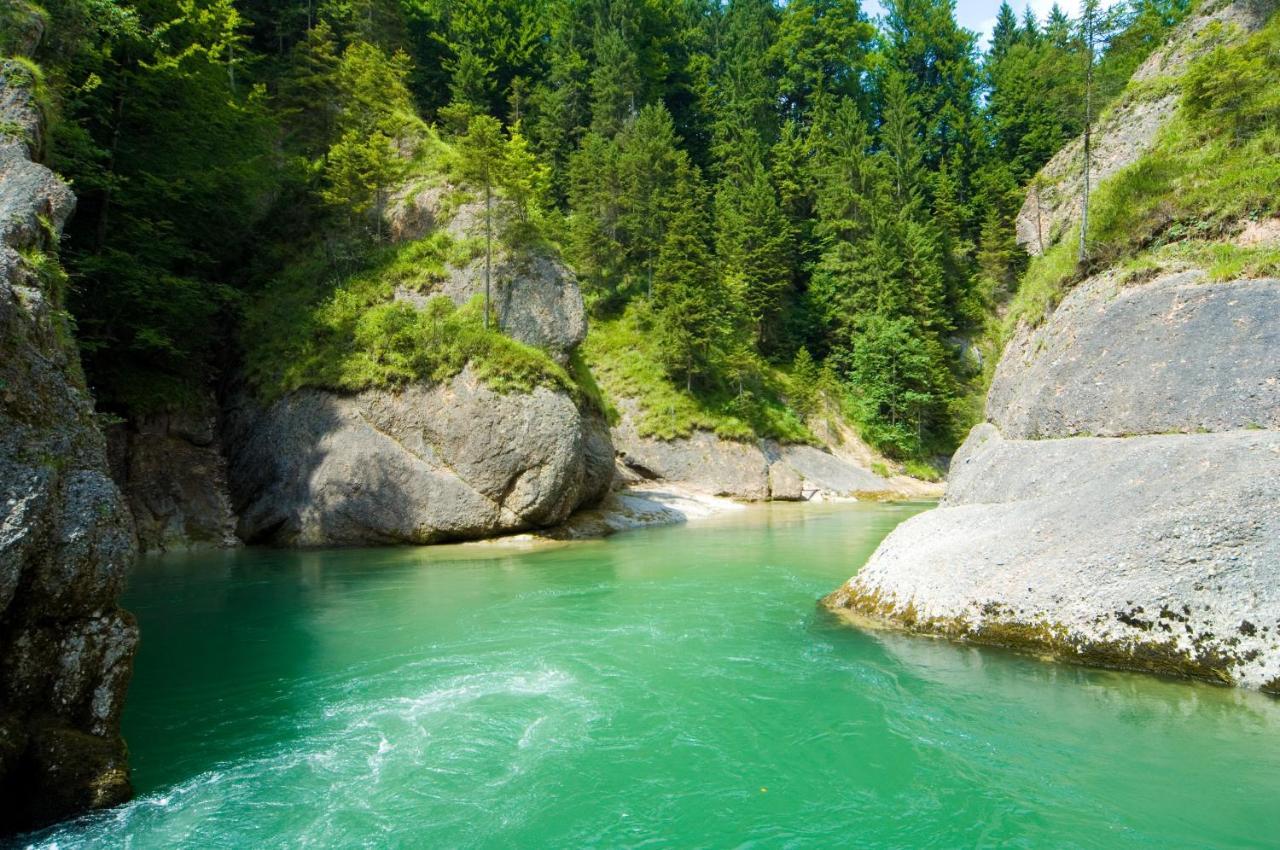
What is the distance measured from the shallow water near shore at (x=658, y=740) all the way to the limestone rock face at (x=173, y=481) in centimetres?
1024

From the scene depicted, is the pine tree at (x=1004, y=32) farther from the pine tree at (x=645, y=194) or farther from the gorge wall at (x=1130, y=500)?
the gorge wall at (x=1130, y=500)

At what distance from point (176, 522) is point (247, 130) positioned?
15892mm

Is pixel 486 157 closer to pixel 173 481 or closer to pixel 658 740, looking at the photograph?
pixel 173 481

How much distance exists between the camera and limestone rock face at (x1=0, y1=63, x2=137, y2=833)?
4.83 m

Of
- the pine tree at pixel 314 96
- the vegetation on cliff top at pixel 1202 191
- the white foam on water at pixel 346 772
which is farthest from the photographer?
the pine tree at pixel 314 96

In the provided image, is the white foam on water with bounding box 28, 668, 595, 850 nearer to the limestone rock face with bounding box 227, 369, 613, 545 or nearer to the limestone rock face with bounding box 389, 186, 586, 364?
the limestone rock face with bounding box 227, 369, 613, 545

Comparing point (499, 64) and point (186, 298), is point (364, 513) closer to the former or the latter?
point (186, 298)

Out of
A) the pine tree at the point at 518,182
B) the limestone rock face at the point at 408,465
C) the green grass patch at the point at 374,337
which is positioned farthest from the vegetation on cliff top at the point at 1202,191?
the pine tree at the point at 518,182

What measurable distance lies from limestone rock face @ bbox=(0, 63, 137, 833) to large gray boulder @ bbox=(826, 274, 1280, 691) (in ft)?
29.4

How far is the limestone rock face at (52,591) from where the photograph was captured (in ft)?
15.9

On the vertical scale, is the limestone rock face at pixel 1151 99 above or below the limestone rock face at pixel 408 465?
above

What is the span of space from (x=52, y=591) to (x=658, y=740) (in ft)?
16.7

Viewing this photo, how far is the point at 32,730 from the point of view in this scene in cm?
489

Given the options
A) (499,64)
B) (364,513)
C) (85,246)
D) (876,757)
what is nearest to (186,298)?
(85,246)
